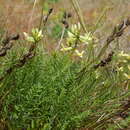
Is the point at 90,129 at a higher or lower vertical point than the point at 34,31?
lower

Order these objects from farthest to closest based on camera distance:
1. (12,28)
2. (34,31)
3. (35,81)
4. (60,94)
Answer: (12,28)
(35,81)
(60,94)
(34,31)

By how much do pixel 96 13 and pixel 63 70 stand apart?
239 cm

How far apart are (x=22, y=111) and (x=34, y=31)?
28cm

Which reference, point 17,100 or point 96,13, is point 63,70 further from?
point 96,13

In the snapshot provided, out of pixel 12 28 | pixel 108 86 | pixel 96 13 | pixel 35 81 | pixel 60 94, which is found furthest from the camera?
pixel 96 13

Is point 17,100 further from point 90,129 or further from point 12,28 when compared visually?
point 12,28

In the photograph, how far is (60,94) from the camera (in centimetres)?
108

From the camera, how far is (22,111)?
109cm

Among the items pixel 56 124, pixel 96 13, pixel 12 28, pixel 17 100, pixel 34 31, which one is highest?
pixel 34 31

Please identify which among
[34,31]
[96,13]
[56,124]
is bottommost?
[96,13]

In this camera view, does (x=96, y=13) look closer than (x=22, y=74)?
No

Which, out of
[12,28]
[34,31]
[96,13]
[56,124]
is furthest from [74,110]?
[96,13]

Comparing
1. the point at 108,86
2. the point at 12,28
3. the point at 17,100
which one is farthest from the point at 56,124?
the point at 12,28

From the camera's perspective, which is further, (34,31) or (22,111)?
(22,111)
